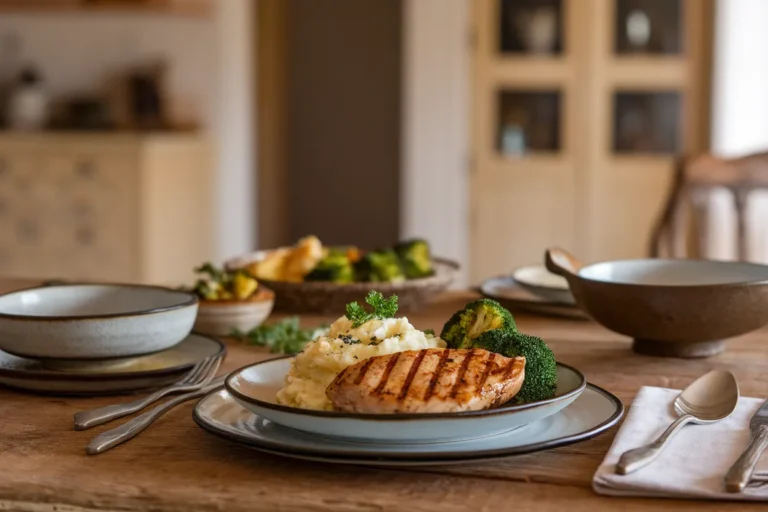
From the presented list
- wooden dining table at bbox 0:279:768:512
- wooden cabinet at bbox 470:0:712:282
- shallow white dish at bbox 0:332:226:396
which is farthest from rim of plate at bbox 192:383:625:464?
wooden cabinet at bbox 470:0:712:282

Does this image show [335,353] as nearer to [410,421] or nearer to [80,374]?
[410,421]

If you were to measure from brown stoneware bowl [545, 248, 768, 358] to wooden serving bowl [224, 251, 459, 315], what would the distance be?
309 mm

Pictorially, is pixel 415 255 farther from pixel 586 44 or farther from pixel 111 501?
pixel 586 44

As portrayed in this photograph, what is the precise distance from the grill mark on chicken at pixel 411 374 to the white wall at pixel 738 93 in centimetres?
378

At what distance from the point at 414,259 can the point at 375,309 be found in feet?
2.56

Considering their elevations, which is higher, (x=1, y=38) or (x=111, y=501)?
(x=1, y=38)

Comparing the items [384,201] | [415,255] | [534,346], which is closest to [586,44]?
[384,201]

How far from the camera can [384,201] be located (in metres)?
→ 6.50

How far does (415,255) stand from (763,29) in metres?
3.25

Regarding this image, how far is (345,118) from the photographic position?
21.4ft

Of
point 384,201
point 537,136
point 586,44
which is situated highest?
point 586,44

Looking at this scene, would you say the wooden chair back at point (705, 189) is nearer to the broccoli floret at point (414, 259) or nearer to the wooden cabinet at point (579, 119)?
the broccoli floret at point (414, 259)

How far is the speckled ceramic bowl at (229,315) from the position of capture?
141cm

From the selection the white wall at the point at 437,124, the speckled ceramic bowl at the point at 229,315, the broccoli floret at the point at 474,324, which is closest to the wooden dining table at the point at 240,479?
the broccoli floret at the point at 474,324
